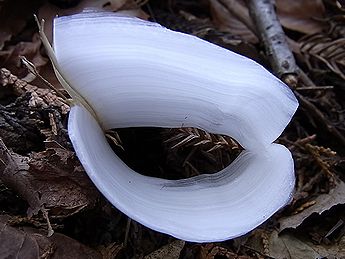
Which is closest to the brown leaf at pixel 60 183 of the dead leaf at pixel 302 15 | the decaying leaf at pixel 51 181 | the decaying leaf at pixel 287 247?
the decaying leaf at pixel 51 181

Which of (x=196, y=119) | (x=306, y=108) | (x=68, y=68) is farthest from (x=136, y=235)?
(x=306, y=108)

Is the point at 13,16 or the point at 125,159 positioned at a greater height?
the point at 13,16

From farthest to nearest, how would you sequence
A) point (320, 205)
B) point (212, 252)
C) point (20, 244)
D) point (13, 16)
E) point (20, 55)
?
point (13, 16)
point (20, 55)
point (320, 205)
point (212, 252)
point (20, 244)

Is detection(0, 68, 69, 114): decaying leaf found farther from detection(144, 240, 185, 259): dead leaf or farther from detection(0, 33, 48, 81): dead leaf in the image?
detection(144, 240, 185, 259): dead leaf

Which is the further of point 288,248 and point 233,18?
→ point 233,18

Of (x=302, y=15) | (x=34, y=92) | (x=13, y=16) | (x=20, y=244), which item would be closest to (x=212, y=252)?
(x=20, y=244)

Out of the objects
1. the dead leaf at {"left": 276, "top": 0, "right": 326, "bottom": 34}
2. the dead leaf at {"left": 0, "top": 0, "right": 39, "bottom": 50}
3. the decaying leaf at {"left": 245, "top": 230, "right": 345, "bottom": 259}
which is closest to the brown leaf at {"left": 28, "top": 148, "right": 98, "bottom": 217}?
the decaying leaf at {"left": 245, "top": 230, "right": 345, "bottom": 259}

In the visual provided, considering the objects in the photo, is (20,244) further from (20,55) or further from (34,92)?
(20,55)
